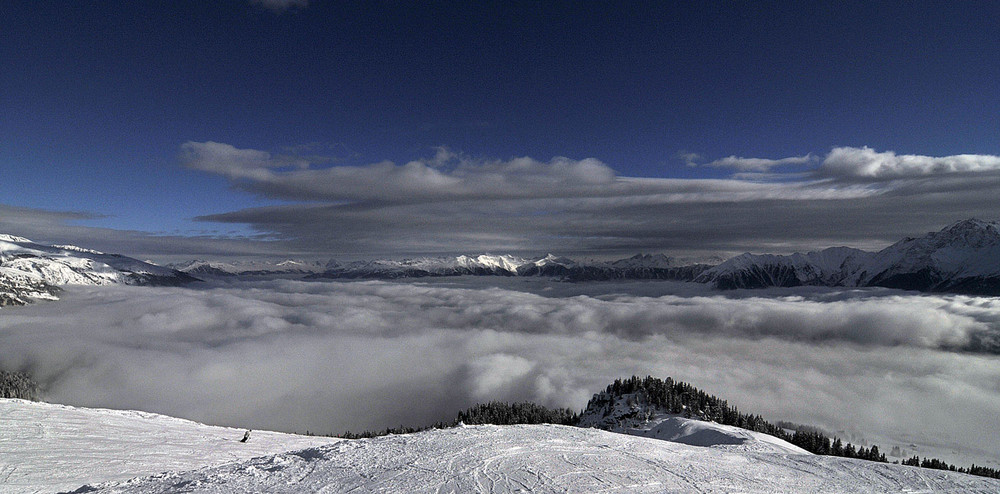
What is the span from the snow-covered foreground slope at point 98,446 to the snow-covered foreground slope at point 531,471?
50.5 ft

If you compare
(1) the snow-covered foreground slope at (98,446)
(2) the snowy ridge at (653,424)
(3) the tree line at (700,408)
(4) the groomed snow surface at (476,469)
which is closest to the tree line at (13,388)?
(1) the snow-covered foreground slope at (98,446)

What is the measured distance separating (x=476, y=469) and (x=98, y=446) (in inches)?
1554

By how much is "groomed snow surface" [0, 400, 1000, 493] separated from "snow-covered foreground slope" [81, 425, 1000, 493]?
55mm

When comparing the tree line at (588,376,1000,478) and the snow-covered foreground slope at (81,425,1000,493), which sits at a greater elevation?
the snow-covered foreground slope at (81,425,1000,493)

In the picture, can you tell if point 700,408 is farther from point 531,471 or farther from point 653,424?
point 531,471

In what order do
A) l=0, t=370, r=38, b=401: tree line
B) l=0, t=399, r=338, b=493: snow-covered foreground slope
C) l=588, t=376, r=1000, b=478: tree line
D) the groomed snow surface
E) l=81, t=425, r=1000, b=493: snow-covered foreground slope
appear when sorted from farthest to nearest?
l=0, t=370, r=38, b=401: tree line < l=588, t=376, r=1000, b=478: tree line < l=0, t=399, r=338, b=493: snow-covered foreground slope < the groomed snow surface < l=81, t=425, r=1000, b=493: snow-covered foreground slope

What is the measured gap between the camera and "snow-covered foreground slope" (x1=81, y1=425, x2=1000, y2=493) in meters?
17.7

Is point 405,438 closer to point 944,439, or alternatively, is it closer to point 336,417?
point 336,417

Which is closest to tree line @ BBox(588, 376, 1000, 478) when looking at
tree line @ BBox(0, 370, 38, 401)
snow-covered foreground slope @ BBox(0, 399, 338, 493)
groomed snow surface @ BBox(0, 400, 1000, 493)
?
groomed snow surface @ BBox(0, 400, 1000, 493)

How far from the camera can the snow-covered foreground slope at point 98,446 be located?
28.6 meters

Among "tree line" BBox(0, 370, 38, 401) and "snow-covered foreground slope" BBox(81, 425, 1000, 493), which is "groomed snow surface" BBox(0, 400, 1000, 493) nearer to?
"snow-covered foreground slope" BBox(81, 425, 1000, 493)

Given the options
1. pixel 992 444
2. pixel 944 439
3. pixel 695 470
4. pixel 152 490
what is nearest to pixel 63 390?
pixel 152 490

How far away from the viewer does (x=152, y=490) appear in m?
17.3

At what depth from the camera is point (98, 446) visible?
3662 centimetres
